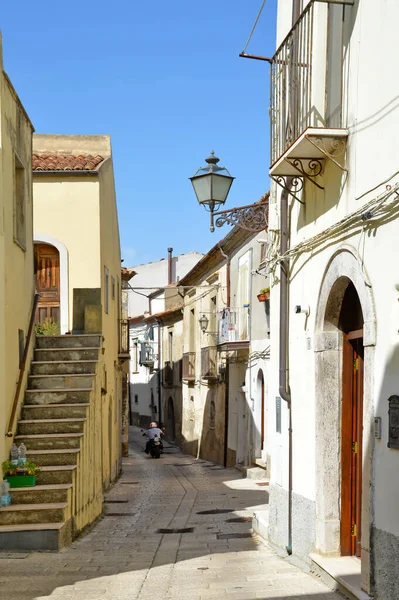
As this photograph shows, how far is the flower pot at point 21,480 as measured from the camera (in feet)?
31.3

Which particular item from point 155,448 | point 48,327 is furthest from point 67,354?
point 155,448

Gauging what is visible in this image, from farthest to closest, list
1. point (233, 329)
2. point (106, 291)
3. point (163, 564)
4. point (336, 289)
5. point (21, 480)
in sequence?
point (233, 329), point (106, 291), point (21, 480), point (163, 564), point (336, 289)

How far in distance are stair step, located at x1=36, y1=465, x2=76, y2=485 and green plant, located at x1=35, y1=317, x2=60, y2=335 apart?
592 cm

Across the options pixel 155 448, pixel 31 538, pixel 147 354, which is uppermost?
pixel 147 354

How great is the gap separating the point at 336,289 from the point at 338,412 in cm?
120

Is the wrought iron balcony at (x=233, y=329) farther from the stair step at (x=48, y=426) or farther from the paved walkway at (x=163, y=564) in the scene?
the stair step at (x=48, y=426)

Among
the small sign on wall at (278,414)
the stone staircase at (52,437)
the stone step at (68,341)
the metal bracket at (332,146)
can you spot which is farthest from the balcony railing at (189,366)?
the metal bracket at (332,146)

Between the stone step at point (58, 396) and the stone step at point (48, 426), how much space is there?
0.54 m

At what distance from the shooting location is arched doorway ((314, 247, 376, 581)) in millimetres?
7223

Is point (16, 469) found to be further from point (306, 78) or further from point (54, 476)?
point (306, 78)

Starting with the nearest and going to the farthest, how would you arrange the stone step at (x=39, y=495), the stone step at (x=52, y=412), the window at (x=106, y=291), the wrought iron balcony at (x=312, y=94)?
the wrought iron balcony at (x=312, y=94) < the stone step at (x=39, y=495) < the stone step at (x=52, y=412) < the window at (x=106, y=291)

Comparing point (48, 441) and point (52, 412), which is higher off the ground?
point (52, 412)

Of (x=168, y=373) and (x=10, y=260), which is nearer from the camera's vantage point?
(x=10, y=260)

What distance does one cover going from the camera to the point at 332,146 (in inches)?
269
